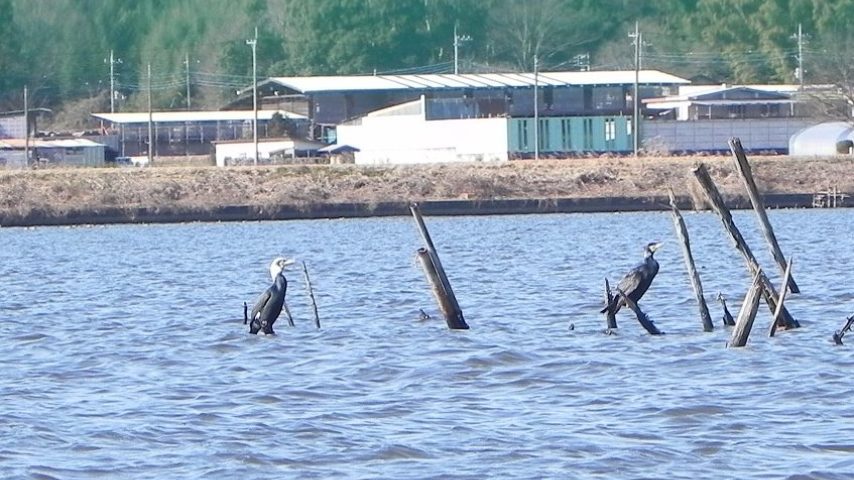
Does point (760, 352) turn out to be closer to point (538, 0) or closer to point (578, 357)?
point (578, 357)

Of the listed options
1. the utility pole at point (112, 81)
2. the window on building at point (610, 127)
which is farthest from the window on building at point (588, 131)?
the utility pole at point (112, 81)

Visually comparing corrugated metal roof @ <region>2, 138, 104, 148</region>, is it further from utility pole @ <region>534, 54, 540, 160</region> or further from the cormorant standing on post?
the cormorant standing on post

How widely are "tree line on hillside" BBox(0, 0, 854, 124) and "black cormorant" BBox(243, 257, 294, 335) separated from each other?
276 ft

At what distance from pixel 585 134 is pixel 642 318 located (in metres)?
62.5

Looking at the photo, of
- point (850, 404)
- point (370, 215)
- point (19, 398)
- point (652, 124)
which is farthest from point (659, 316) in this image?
point (652, 124)

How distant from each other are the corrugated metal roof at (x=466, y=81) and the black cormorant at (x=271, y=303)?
63.5 meters

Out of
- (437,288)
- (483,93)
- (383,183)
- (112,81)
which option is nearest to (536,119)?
(483,93)

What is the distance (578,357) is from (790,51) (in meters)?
87.9

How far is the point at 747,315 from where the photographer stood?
17.7 metres

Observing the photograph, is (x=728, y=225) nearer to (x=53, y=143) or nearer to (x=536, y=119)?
(x=536, y=119)

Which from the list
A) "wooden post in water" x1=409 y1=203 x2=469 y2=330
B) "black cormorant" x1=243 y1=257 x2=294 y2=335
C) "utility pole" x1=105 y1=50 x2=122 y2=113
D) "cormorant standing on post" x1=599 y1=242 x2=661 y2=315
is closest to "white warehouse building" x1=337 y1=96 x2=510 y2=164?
"utility pole" x1=105 y1=50 x2=122 y2=113

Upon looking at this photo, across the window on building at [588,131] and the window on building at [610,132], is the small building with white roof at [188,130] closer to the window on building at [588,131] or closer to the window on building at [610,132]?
the window on building at [588,131]

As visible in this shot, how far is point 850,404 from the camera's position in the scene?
14.7m

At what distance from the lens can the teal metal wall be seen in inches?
3196
